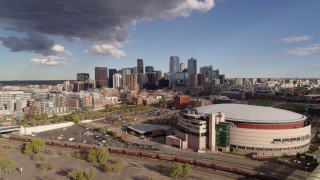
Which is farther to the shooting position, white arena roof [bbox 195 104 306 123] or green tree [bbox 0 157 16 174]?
white arena roof [bbox 195 104 306 123]

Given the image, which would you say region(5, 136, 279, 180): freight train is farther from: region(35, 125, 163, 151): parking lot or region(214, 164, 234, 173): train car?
region(35, 125, 163, 151): parking lot

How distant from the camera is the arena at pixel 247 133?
70.2 metres

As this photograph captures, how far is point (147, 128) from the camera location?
97.4 meters

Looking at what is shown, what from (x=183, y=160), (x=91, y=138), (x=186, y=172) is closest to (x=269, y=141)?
(x=183, y=160)

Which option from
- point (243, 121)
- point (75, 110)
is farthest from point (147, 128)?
point (75, 110)

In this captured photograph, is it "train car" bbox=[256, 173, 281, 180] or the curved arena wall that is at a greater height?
the curved arena wall

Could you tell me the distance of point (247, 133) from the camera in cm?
7131

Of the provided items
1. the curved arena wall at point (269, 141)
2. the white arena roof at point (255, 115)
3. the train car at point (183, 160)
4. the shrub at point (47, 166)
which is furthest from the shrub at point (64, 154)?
the curved arena wall at point (269, 141)

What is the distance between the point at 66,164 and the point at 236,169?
3545cm

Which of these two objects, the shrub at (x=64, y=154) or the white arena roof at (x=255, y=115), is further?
the white arena roof at (x=255, y=115)

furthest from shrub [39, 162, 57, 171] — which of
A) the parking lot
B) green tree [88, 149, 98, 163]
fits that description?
the parking lot

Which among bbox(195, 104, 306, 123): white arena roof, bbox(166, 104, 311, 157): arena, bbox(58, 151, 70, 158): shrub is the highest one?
bbox(195, 104, 306, 123): white arena roof

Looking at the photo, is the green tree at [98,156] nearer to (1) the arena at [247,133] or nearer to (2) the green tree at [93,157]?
(2) the green tree at [93,157]

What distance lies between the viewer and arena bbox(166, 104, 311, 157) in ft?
230
